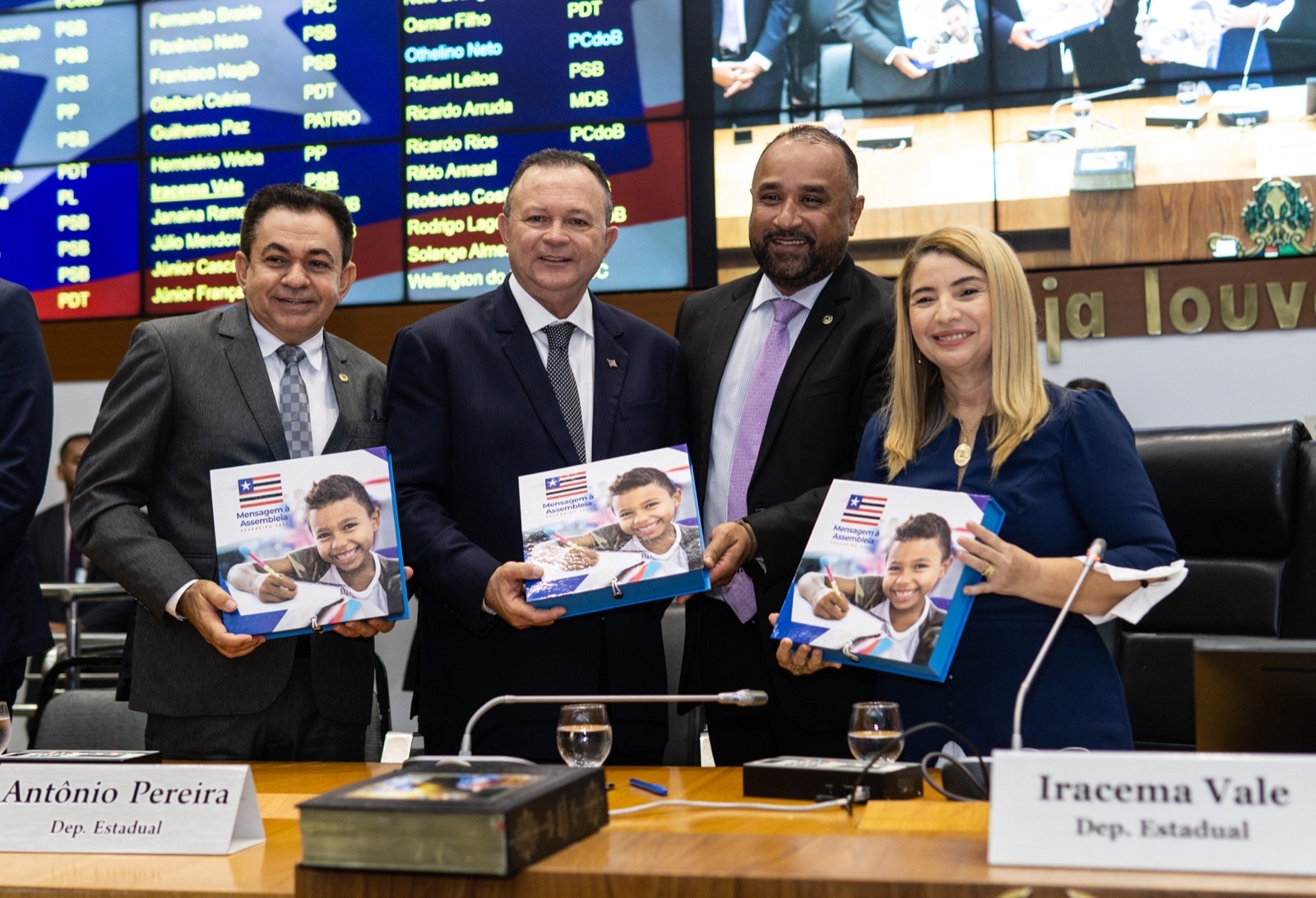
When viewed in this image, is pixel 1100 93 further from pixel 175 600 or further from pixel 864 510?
pixel 175 600

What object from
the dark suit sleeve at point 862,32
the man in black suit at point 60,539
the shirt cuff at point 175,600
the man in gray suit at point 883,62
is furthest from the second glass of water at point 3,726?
the dark suit sleeve at point 862,32

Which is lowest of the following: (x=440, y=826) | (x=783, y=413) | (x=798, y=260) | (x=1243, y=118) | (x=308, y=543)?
(x=440, y=826)

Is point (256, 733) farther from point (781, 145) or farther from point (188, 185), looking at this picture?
point (188, 185)

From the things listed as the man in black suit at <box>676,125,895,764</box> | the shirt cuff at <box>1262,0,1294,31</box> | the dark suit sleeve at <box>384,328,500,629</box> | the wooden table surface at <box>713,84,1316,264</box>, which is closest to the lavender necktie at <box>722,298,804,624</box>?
the man in black suit at <box>676,125,895,764</box>

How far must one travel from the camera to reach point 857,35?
4.98m

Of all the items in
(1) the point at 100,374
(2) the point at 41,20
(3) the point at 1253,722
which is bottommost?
(3) the point at 1253,722

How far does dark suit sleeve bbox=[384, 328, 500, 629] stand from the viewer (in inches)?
90.2

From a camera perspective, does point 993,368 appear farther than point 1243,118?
No

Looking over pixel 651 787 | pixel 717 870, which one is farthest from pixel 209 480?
pixel 717 870

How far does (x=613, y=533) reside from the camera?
213 centimetres

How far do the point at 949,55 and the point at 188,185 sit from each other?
3198mm

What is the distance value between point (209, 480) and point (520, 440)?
0.59 metres

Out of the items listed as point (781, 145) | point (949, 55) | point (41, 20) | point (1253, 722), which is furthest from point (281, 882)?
point (41, 20)

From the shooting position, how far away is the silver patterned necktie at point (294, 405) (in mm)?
2492
